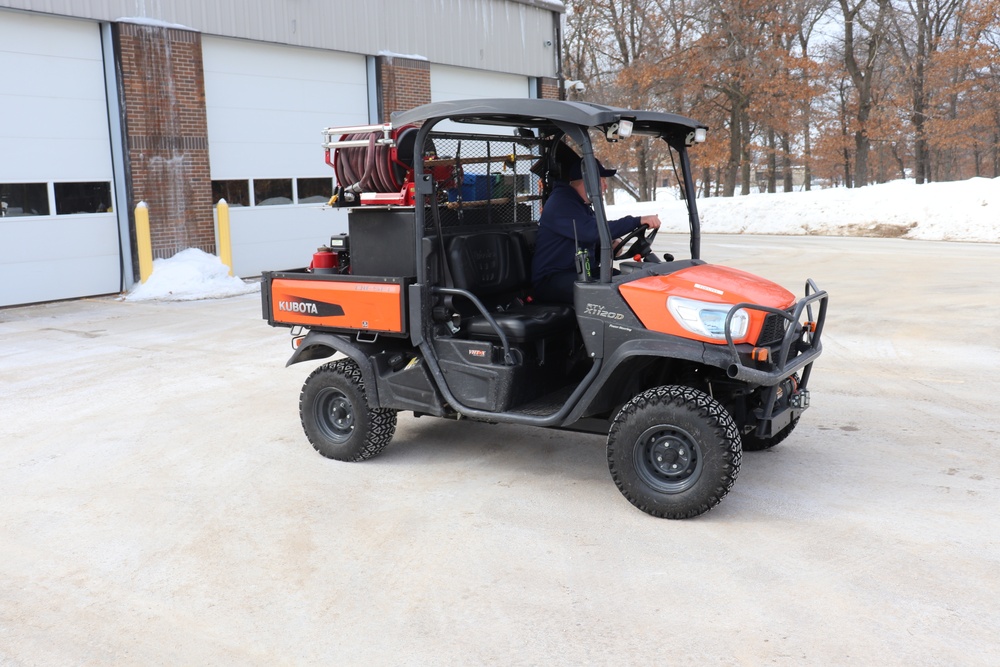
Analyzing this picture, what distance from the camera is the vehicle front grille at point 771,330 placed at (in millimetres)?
4992

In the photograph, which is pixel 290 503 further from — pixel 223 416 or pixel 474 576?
pixel 223 416

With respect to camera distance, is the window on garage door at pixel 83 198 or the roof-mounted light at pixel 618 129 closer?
the roof-mounted light at pixel 618 129

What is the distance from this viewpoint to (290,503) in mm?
5395

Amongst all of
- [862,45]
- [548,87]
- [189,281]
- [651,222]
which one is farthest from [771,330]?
[862,45]

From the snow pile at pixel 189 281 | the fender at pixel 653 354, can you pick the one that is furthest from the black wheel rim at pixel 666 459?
the snow pile at pixel 189 281

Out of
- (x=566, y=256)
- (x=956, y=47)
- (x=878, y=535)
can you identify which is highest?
(x=956, y=47)

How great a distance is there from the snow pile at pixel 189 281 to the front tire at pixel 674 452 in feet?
35.2

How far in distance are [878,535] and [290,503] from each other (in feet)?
10.2

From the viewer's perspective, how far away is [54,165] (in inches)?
546

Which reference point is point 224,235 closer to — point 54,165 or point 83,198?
point 83,198

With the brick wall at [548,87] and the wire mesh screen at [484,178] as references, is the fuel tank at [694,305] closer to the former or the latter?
the wire mesh screen at [484,178]

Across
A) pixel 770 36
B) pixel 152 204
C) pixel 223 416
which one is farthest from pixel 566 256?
pixel 770 36

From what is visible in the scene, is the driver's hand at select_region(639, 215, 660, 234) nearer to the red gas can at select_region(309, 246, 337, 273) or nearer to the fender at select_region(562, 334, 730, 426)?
the fender at select_region(562, 334, 730, 426)

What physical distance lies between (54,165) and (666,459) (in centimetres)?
1190
